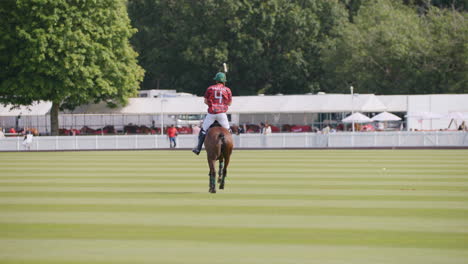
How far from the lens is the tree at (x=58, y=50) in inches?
2013

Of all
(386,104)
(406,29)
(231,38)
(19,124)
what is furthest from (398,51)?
(19,124)

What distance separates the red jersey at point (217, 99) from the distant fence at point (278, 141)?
28.6m

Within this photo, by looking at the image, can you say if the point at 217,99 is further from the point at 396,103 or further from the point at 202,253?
the point at 396,103

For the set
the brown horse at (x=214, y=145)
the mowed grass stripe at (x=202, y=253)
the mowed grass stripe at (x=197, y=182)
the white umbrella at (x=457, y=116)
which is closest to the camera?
the mowed grass stripe at (x=202, y=253)

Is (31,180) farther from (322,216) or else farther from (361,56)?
(361,56)

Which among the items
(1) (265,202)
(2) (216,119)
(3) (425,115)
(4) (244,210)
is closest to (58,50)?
(3) (425,115)

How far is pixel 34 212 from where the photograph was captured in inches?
452

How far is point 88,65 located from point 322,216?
4465cm

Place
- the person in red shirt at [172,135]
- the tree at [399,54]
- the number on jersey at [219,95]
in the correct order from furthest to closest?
1. the tree at [399,54]
2. the person in red shirt at [172,135]
3. the number on jersey at [219,95]

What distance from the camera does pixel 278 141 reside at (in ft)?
144

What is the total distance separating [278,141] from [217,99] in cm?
2953

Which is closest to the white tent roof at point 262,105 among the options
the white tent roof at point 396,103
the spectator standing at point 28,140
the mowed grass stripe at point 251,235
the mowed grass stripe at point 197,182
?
the white tent roof at point 396,103

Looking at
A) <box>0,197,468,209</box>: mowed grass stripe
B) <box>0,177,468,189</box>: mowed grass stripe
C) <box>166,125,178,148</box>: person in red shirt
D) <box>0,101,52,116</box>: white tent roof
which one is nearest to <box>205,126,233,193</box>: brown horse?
<box>0,197,468,209</box>: mowed grass stripe

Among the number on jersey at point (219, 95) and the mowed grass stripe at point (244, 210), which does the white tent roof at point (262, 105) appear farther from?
the mowed grass stripe at point (244, 210)
